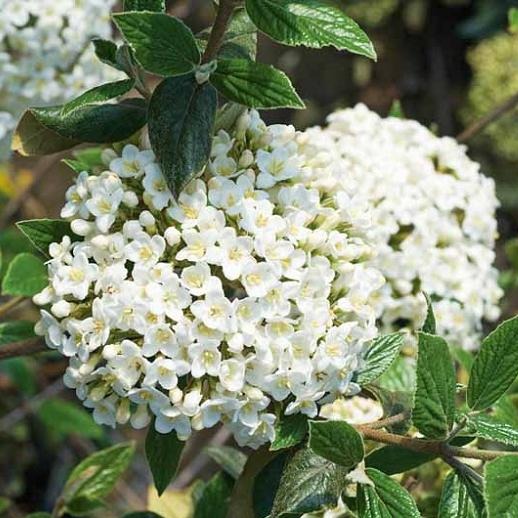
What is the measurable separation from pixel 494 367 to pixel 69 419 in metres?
1.45

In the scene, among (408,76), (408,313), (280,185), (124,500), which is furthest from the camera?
(408,76)

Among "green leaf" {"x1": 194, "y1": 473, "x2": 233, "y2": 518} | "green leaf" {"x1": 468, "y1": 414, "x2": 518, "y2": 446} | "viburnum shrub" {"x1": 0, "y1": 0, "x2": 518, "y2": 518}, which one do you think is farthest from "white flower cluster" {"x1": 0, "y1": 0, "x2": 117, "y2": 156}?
"green leaf" {"x1": 468, "y1": 414, "x2": 518, "y2": 446}

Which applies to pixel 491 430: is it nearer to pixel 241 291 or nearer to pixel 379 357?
pixel 379 357

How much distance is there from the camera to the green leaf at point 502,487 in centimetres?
88

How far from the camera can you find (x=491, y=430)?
3.12ft

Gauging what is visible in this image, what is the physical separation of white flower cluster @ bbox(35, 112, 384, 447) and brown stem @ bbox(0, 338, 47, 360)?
0.12 m

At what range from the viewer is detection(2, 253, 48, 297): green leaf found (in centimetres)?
131

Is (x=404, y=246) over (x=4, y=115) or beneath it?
over

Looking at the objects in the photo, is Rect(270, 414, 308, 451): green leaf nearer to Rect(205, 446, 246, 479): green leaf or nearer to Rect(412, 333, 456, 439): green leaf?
Rect(412, 333, 456, 439): green leaf

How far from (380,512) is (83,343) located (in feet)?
1.12

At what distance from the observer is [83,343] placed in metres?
0.98

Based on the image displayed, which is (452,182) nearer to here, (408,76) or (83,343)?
(83,343)

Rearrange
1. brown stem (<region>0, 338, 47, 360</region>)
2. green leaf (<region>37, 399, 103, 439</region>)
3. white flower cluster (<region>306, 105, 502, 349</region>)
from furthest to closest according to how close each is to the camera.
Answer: green leaf (<region>37, 399, 103, 439</region>)
white flower cluster (<region>306, 105, 502, 349</region>)
brown stem (<region>0, 338, 47, 360</region>)

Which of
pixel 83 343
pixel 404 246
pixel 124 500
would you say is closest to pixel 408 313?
pixel 404 246
